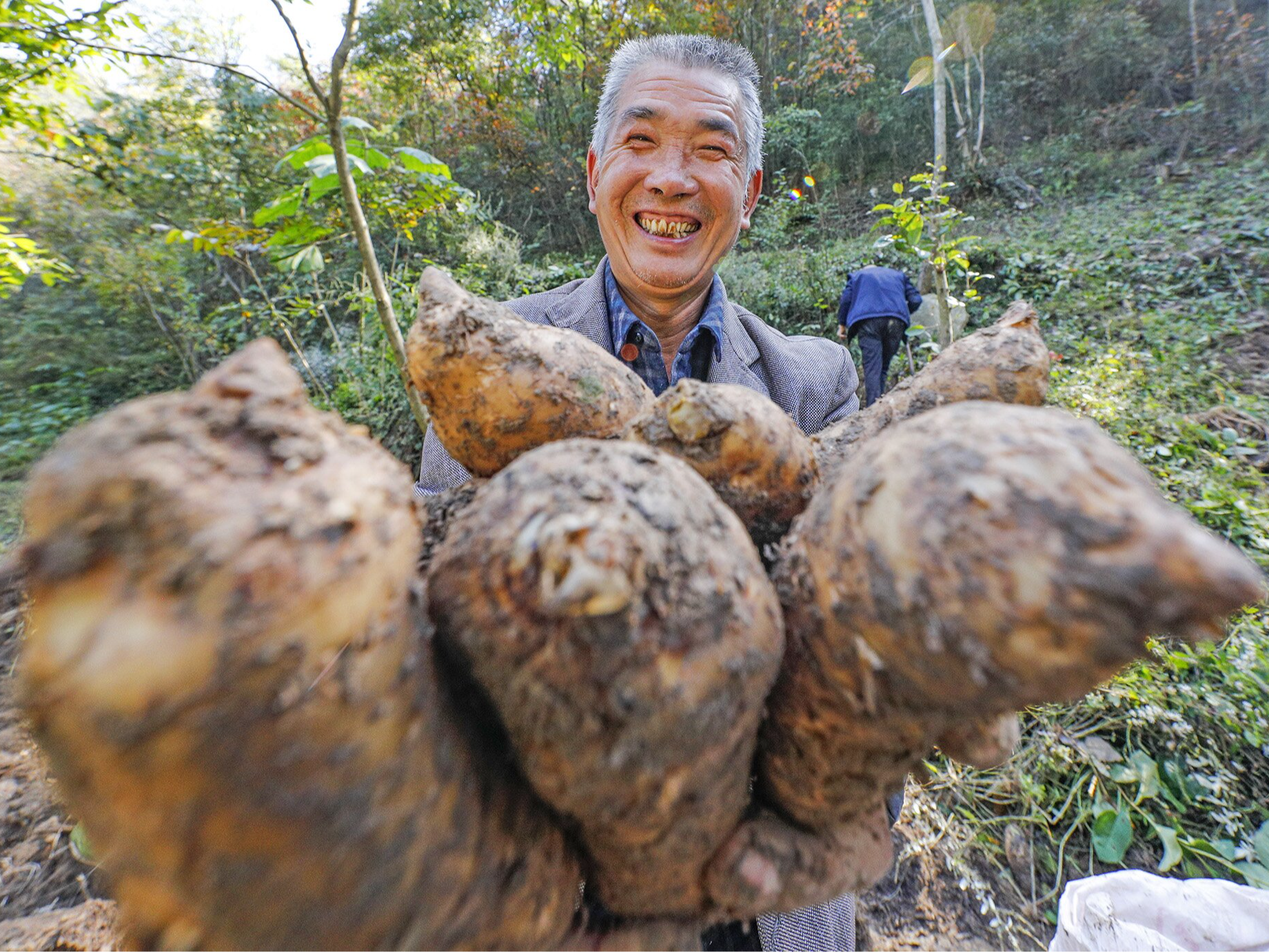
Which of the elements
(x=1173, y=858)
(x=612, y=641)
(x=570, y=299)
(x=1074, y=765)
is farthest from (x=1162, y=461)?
(x=612, y=641)

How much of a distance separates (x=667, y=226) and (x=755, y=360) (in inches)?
24.4

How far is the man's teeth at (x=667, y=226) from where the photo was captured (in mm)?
2139

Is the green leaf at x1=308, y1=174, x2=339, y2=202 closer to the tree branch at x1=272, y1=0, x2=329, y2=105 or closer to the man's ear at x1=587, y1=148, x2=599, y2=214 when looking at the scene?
the tree branch at x1=272, y1=0, x2=329, y2=105

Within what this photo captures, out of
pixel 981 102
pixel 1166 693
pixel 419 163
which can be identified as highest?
pixel 981 102

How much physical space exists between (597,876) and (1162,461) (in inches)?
168

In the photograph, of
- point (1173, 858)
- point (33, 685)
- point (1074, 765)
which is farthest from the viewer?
point (1074, 765)

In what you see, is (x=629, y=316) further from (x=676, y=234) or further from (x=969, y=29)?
(x=969, y=29)

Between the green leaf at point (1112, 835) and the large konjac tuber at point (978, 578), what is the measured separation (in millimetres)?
2053

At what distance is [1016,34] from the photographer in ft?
38.4

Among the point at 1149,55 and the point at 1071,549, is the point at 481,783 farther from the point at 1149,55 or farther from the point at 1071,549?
the point at 1149,55

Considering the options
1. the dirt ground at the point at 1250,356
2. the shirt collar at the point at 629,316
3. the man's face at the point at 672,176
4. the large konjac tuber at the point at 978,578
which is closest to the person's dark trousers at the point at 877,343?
the dirt ground at the point at 1250,356

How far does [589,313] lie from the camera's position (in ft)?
7.23

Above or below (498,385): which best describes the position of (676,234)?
above

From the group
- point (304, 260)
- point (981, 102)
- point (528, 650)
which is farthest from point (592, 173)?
point (981, 102)
